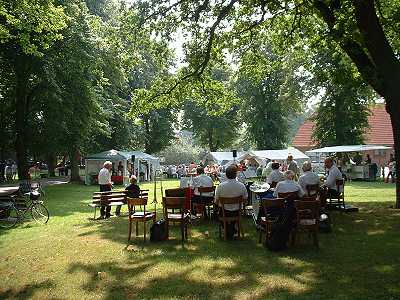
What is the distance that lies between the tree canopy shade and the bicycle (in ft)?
21.5

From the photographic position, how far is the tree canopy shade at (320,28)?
11.5 meters

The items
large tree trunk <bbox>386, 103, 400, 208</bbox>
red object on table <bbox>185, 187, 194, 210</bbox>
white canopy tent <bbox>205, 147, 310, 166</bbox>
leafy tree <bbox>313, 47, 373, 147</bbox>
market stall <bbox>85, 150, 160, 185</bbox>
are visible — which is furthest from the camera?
white canopy tent <bbox>205, 147, 310, 166</bbox>

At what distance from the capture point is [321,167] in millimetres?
36812

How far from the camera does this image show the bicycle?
13516 mm

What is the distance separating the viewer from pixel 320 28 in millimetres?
16328

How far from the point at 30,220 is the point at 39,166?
47.4 metres

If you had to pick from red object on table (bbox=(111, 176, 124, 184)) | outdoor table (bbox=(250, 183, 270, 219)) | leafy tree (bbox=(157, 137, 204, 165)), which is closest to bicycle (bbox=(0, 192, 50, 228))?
outdoor table (bbox=(250, 183, 270, 219))

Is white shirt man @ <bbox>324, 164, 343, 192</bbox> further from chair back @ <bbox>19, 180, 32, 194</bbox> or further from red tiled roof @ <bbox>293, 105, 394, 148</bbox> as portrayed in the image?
red tiled roof @ <bbox>293, 105, 394, 148</bbox>

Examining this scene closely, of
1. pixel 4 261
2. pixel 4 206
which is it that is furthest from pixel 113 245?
pixel 4 206

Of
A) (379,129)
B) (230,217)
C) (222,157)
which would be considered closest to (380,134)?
(379,129)

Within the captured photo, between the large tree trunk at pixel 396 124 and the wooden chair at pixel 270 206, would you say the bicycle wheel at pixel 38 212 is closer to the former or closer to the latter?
the wooden chair at pixel 270 206

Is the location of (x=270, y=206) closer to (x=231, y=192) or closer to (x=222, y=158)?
(x=231, y=192)

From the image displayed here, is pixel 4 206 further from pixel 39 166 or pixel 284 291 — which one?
pixel 39 166

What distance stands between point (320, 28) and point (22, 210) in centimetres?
1201
